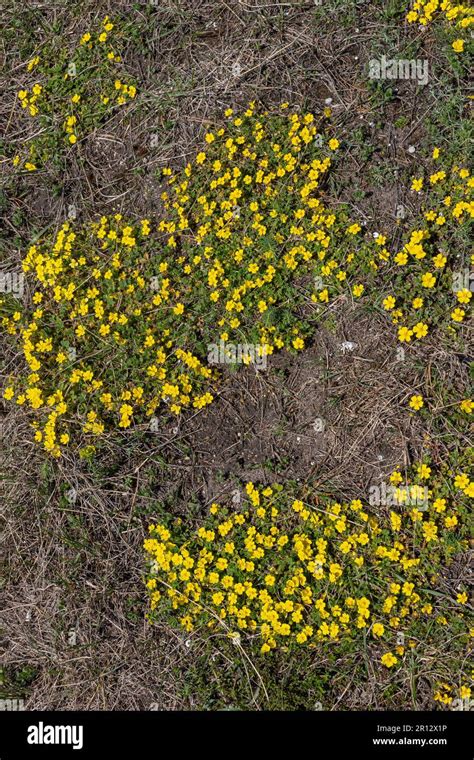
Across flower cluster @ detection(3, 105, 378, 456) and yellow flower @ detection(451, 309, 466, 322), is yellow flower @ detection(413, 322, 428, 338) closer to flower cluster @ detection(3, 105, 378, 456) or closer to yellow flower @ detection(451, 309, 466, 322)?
yellow flower @ detection(451, 309, 466, 322)

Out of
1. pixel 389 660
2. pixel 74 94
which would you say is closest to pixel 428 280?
pixel 389 660

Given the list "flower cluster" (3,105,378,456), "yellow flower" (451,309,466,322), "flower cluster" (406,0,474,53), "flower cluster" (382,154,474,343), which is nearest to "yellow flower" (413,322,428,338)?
"flower cluster" (382,154,474,343)

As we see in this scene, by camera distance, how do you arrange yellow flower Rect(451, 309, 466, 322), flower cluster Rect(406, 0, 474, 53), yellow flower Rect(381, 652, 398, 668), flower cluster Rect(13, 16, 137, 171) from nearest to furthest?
1. yellow flower Rect(381, 652, 398, 668)
2. yellow flower Rect(451, 309, 466, 322)
3. flower cluster Rect(406, 0, 474, 53)
4. flower cluster Rect(13, 16, 137, 171)

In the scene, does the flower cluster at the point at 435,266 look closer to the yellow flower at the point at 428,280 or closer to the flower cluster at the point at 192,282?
the yellow flower at the point at 428,280

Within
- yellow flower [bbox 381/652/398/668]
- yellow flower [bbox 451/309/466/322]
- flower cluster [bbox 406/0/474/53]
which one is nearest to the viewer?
yellow flower [bbox 381/652/398/668]
